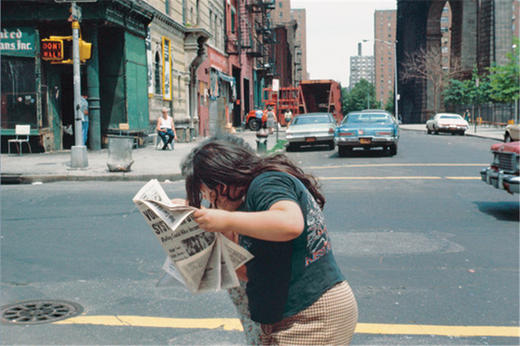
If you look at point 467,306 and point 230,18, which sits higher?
point 230,18

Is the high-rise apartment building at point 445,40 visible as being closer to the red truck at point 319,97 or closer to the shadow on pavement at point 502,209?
the red truck at point 319,97

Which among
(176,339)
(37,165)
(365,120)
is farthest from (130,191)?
(365,120)

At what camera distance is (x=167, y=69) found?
85.6 ft

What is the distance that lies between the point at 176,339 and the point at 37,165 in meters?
12.0

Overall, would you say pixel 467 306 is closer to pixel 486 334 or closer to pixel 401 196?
pixel 486 334

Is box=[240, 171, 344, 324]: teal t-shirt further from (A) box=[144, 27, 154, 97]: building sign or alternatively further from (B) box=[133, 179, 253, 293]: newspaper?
(A) box=[144, 27, 154, 97]: building sign

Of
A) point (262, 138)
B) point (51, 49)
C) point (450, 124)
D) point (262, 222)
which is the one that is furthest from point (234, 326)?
point (450, 124)

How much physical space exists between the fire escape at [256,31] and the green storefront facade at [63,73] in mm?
23597

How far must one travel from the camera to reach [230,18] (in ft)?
136

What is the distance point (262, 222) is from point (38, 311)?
132 inches

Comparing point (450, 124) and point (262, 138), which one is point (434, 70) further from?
point (262, 138)

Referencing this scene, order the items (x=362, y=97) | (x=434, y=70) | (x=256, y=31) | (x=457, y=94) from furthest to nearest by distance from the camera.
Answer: (x=362, y=97) → (x=434, y=70) → (x=457, y=94) → (x=256, y=31)

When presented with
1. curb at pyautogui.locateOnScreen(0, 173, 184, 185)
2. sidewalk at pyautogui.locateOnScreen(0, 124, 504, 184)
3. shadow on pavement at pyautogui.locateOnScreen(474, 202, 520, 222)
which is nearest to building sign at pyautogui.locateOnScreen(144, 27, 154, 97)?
sidewalk at pyautogui.locateOnScreen(0, 124, 504, 184)

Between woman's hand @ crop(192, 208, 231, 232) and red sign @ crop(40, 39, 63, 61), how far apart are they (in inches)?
538
